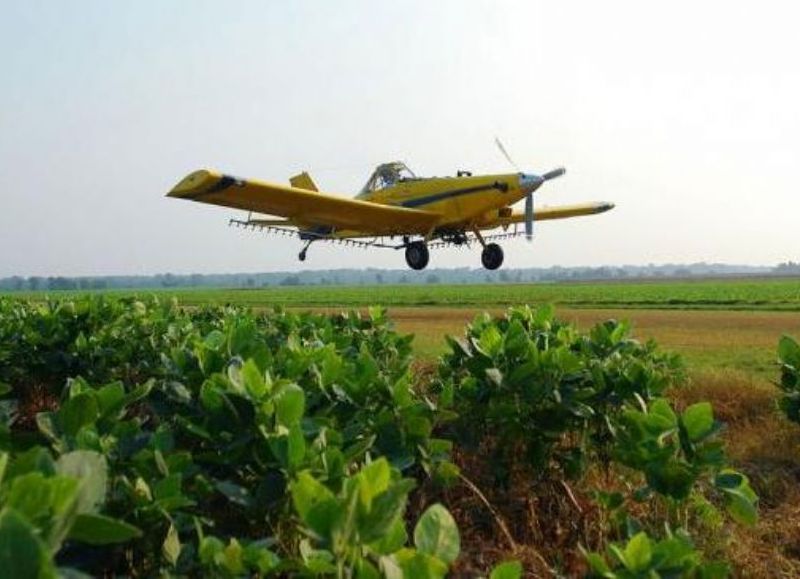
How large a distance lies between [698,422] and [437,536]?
2066mm

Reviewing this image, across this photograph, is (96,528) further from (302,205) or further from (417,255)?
(417,255)

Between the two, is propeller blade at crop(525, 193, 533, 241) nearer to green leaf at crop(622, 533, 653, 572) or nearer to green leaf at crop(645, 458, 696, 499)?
green leaf at crop(645, 458, 696, 499)

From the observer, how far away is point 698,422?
359 centimetres

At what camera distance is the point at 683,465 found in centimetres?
354

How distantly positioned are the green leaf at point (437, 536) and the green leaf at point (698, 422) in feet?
6.62

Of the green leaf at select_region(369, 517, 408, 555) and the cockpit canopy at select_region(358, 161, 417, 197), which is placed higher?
the cockpit canopy at select_region(358, 161, 417, 197)

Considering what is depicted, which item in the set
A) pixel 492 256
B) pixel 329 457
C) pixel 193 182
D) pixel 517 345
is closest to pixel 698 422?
pixel 517 345

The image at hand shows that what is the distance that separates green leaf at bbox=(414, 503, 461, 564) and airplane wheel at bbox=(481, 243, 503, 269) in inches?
669

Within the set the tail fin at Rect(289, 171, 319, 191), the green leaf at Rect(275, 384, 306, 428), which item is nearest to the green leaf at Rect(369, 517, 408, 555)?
the green leaf at Rect(275, 384, 306, 428)

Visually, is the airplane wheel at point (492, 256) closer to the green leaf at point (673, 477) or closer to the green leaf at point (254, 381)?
the green leaf at point (673, 477)

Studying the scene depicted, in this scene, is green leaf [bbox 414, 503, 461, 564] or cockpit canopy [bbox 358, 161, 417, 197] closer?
green leaf [bbox 414, 503, 461, 564]

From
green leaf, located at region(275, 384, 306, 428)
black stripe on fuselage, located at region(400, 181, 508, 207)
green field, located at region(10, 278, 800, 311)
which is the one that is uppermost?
black stripe on fuselage, located at region(400, 181, 508, 207)

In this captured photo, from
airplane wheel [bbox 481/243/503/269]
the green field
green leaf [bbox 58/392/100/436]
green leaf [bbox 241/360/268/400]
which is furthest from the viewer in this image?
the green field

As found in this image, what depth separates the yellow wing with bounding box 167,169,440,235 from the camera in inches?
579
